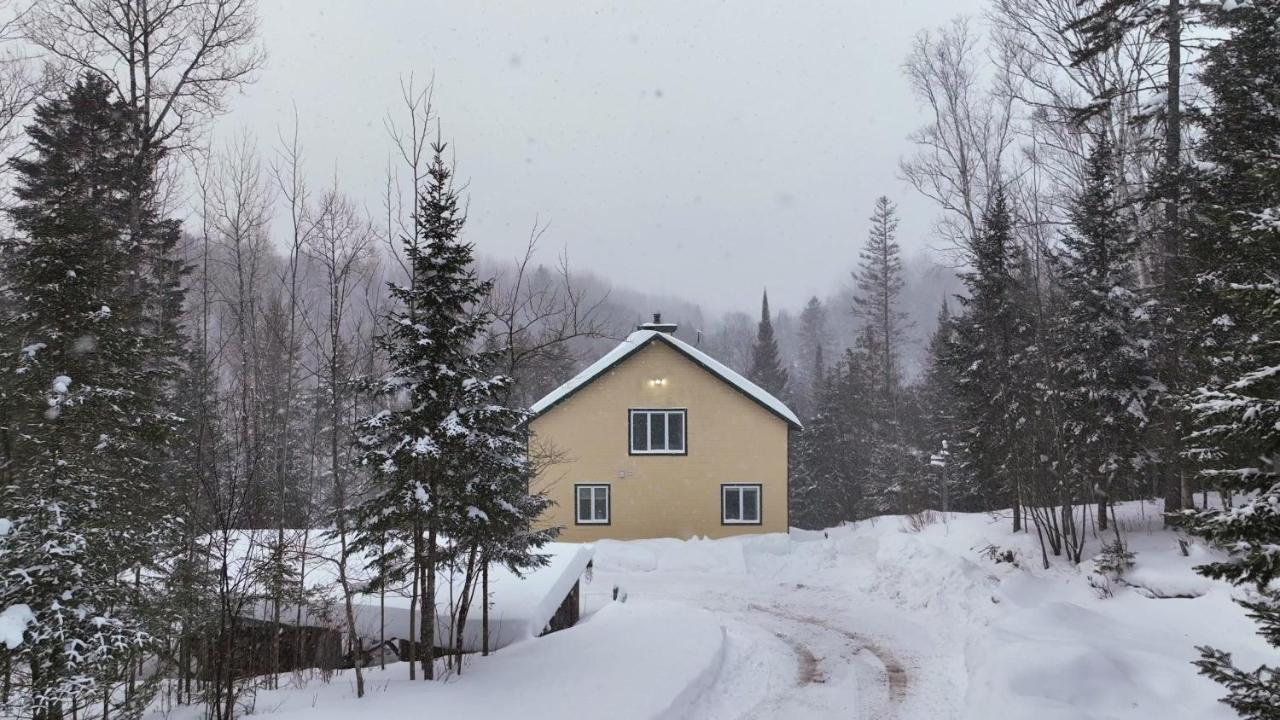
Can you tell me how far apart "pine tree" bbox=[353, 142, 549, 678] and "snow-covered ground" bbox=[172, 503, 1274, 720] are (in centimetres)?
173

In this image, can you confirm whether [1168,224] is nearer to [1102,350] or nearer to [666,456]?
[1102,350]

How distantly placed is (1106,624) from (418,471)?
31.9 ft

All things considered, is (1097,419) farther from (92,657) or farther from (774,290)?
(774,290)

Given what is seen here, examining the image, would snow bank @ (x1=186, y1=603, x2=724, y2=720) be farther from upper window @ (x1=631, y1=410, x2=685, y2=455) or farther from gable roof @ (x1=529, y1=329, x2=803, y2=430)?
gable roof @ (x1=529, y1=329, x2=803, y2=430)

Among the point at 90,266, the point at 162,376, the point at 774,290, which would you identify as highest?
the point at 774,290

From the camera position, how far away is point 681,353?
24453mm

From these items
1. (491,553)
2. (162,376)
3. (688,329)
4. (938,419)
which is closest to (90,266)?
(162,376)

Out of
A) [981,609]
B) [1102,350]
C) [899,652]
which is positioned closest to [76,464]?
[899,652]

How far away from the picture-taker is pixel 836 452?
38.8m

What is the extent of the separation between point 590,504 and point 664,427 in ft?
12.4

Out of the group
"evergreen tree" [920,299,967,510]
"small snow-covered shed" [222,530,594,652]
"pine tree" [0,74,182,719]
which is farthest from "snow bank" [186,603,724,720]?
"evergreen tree" [920,299,967,510]

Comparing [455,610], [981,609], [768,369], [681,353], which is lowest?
[981,609]

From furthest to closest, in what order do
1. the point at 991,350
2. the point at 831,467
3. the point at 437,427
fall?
the point at 831,467
the point at 991,350
the point at 437,427

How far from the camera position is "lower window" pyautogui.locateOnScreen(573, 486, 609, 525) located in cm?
2442
